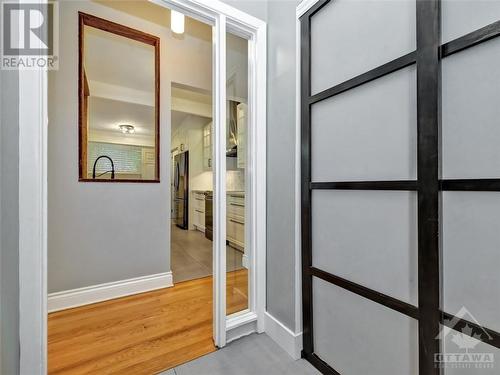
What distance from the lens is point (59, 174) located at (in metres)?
1.98

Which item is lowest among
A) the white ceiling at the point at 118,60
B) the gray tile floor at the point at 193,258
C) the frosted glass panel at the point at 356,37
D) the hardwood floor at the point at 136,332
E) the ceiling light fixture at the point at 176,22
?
the hardwood floor at the point at 136,332

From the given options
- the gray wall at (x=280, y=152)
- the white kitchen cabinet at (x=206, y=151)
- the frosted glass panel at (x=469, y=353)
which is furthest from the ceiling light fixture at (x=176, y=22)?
the frosted glass panel at (x=469, y=353)

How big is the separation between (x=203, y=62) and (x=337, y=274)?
8.80 feet

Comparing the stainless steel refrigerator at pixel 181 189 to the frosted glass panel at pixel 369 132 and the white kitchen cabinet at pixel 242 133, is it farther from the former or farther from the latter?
the frosted glass panel at pixel 369 132

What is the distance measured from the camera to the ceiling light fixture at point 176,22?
222cm

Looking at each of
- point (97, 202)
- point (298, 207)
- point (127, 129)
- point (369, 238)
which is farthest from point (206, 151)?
point (369, 238)

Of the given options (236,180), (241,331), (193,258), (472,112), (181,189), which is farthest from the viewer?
(181,189)

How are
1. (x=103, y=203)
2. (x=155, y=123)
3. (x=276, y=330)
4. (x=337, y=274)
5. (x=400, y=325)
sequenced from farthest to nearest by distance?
(x=155, y=123), (x=103, y=203), (x=276, y=330), (x=337, y=274), (x=400, y=325)

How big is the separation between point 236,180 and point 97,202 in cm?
139

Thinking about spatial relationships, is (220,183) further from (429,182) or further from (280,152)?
(429,182)

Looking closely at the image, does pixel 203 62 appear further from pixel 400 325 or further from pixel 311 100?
pixel 400 325

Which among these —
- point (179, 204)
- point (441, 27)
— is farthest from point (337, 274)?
point (179, 204)

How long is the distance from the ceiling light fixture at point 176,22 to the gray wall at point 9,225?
1745mm

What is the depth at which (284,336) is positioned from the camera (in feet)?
4.91
